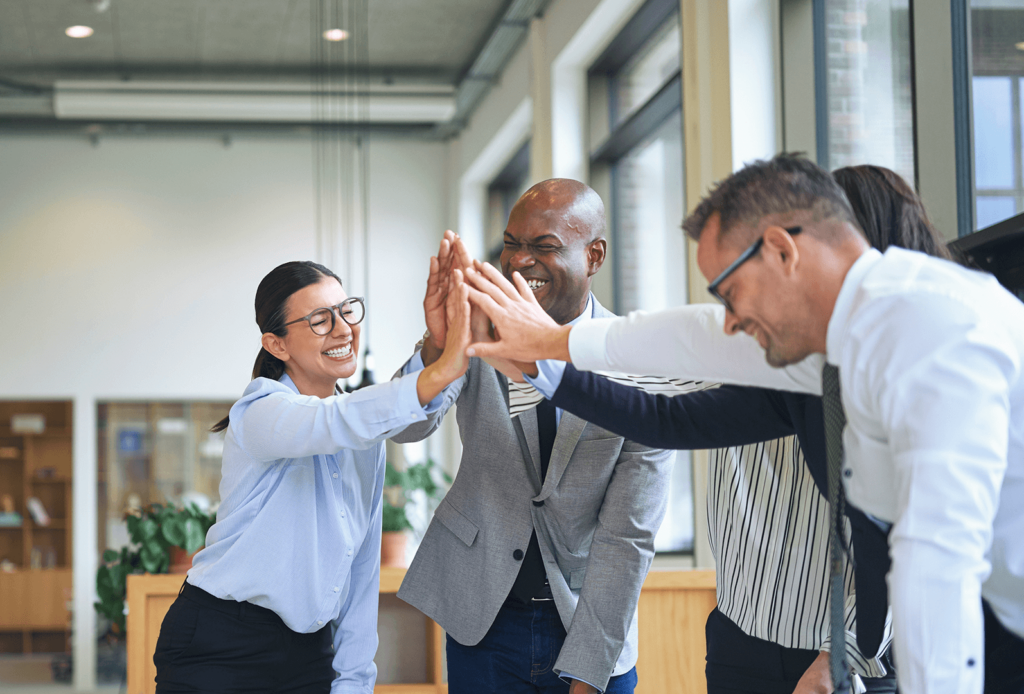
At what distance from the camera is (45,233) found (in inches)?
352

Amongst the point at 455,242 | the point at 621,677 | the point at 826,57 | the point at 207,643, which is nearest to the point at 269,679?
the point at 207,643

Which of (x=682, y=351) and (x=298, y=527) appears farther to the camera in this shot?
(x=298, y=527)

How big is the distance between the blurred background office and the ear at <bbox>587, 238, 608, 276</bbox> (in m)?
2.92

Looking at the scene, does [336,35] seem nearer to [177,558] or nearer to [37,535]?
[177,558]

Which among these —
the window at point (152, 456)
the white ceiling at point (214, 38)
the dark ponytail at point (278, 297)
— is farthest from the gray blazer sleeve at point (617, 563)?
the window at point (152, 456)

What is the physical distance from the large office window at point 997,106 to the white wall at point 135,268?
6575mm

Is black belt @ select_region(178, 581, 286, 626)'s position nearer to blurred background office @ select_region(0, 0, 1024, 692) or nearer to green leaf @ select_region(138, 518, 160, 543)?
green leaf @ select_region(138, 518, 160, 543)

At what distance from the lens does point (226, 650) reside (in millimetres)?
1705

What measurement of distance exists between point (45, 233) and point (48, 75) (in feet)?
4.83

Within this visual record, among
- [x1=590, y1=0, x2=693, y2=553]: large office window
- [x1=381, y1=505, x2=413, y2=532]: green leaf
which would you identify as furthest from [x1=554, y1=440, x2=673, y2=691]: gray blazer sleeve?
[x1=590, y1=0, x2=693, y2=553]: large office window

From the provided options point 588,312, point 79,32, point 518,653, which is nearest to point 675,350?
point 588,312

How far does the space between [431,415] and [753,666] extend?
69 centimetres

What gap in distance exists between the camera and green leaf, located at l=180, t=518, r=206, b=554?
136 inches

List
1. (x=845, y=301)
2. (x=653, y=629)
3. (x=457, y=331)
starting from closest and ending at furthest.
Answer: (x=845, y=301), (x=457, y=331), (x=653, y=629)
